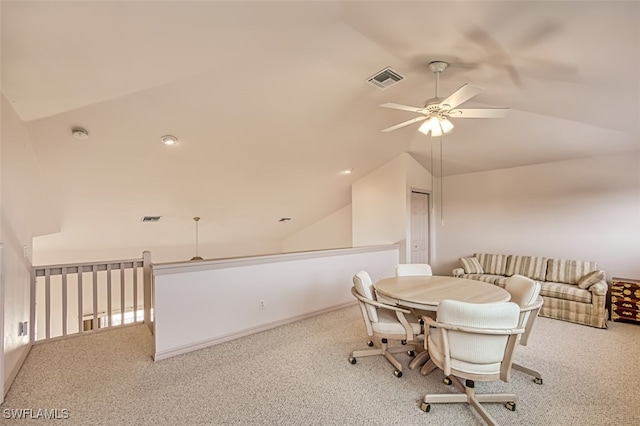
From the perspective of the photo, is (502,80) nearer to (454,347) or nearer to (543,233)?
(454,347)

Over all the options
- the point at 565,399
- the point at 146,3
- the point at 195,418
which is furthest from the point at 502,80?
the point at 195,418

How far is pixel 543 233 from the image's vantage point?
5.00m

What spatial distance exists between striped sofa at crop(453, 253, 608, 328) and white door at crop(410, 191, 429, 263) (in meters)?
0.80

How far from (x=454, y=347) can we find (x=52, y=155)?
4.35 meters

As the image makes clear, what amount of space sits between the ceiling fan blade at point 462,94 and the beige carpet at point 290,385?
2.34 metres

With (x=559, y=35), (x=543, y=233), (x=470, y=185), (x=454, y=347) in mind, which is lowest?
(x=454, y=347)

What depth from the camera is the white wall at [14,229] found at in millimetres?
2389

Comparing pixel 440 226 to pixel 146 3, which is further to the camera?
pixel 440 226

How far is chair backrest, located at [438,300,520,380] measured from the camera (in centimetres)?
191

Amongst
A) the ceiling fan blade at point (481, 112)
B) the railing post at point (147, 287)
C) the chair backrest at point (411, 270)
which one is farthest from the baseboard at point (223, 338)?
the ceiling fan blade at point (481, 112)

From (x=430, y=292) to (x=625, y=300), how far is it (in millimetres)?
3311

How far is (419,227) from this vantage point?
5.91 metres

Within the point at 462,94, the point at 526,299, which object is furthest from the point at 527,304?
the point at 462,94

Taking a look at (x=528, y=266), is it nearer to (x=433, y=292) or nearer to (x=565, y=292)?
(x=565, y=292)
